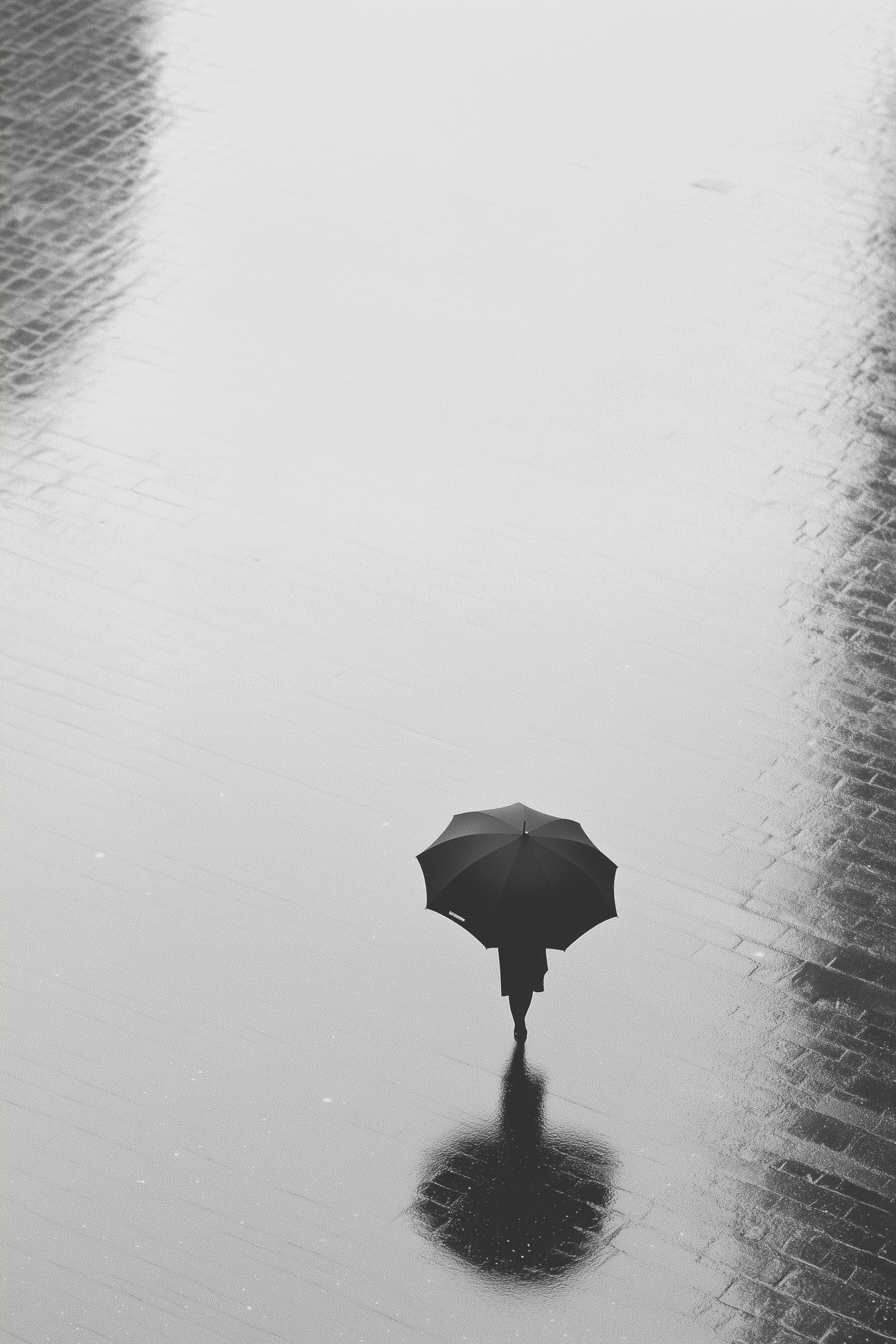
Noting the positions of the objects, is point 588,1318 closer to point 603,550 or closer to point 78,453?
point 603,550

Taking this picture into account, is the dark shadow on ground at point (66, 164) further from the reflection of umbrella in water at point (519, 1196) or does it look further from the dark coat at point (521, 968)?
the reflection of umbrella in water at point (519, 1196)

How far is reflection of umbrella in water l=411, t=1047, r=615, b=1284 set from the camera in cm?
721

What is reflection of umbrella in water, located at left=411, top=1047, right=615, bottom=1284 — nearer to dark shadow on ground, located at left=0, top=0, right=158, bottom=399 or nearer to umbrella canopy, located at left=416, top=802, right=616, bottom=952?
umbrella canopy, located at left=416, top=802, right=616, bottom=952

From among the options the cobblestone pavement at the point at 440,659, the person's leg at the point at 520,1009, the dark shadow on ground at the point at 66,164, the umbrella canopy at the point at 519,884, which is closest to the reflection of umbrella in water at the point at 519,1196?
the cobblestone pavement at the point at 440,659

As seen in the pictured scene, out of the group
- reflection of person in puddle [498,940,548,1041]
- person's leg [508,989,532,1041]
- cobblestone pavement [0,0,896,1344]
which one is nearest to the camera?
cobblestone pavement [0,0,896,1344]

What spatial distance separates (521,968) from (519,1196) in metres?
0.96

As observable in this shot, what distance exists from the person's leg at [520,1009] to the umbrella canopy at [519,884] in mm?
475

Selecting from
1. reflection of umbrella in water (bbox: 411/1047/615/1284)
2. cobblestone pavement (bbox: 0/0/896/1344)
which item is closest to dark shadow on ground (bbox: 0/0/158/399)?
cobblestone pavement (bbox: 0/0/896/1344)

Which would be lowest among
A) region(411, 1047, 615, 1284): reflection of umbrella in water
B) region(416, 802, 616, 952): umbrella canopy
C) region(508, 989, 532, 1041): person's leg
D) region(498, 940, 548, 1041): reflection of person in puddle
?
region(411, 1047, 615, 1284): reflection of umbrella in water

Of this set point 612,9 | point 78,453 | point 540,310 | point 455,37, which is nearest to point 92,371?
point 78,453

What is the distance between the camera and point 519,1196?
7.44m

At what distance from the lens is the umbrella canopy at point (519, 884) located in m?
7.27

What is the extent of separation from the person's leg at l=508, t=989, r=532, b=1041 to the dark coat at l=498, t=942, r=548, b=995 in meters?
0.03

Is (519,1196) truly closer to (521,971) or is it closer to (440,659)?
(521,971)
